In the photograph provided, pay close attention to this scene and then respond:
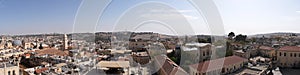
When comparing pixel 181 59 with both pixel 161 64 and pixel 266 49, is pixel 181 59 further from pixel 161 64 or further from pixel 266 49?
pixel 266 49

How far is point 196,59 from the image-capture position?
51.4 feet

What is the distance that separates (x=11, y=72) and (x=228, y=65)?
A: 9.63 m

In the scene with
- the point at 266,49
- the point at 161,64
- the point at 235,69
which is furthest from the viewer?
the point at 266,49

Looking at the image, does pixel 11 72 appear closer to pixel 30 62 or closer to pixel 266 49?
pixel 30 62

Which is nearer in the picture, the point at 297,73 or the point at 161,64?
the point at 161,64

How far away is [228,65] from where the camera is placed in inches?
499

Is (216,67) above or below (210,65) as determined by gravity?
below

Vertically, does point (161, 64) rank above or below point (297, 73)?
above

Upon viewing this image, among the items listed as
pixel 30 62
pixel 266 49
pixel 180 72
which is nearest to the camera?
pixel 180 72

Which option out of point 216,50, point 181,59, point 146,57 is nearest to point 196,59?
point 181,59

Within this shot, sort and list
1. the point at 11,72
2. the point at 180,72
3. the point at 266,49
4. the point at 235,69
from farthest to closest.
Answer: the point at 266,49
the point at 235,69
the point at 180,72
the point at 11,72

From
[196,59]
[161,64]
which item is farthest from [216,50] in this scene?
[161,64]

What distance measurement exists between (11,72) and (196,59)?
404 inches

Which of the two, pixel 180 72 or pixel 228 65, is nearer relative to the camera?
pixel 180 72
